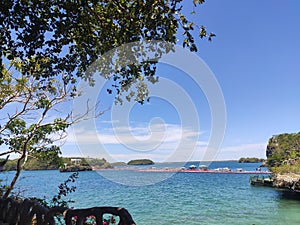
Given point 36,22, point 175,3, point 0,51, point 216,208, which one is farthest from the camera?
point 216,208

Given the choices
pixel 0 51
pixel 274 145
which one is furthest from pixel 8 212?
pixel 274 145

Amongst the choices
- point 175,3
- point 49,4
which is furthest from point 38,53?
point 175,3

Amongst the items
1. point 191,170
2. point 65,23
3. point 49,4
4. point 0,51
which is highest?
point 49,4

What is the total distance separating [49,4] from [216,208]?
22.8 m

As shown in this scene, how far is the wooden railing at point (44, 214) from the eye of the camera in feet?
9.04

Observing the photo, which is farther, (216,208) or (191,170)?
(191,170)

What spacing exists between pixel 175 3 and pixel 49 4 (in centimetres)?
188

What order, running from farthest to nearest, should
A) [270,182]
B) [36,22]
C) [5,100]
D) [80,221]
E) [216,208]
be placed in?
[270,182], [216,208], [5,100], [36,22], [80,221]

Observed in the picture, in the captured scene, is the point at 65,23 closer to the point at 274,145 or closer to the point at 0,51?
the point at 0,51

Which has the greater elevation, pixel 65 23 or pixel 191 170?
pixel 65 23

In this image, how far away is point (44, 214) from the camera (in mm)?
3424

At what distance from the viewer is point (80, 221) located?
3078 millimetres

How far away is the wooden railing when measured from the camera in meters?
2.76

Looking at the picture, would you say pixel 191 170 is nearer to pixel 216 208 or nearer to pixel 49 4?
pixel 216 208
